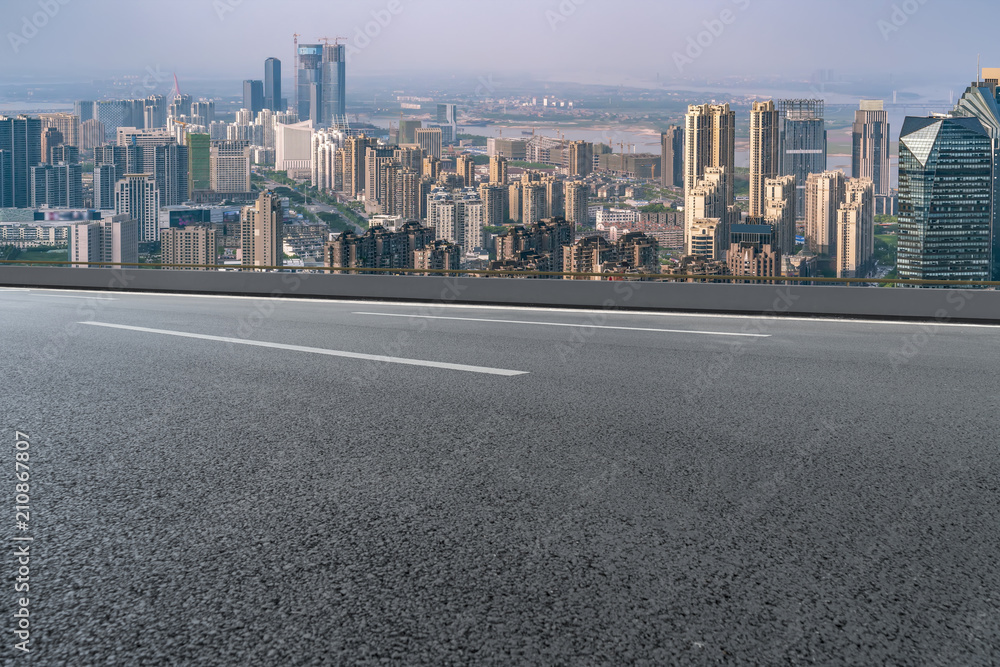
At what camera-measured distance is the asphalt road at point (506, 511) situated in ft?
9.16

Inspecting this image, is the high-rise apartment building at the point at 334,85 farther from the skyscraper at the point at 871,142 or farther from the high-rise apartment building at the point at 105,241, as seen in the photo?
the skyscraper at the point at 871,142

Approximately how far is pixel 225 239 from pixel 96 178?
26.2 ft

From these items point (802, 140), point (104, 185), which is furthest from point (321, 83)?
point (802, 140)

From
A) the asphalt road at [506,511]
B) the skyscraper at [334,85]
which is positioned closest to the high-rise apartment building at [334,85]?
the skyscraper at [334,85]

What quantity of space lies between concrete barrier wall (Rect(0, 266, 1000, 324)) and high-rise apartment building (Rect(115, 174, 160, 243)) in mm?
1512

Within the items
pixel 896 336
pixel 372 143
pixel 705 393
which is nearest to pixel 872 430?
pixel 705 393

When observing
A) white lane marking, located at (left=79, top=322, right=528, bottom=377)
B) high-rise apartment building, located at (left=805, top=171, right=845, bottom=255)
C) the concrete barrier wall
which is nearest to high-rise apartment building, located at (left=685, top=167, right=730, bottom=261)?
the concrete barrier wall

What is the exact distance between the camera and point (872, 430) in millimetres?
5852

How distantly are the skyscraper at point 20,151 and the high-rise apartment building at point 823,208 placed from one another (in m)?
22.3

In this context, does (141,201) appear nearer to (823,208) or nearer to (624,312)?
(624,312)

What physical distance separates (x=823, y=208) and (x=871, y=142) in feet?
21.5

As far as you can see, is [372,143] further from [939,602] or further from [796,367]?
[939,602]

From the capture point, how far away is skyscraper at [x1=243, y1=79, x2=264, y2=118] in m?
32.5

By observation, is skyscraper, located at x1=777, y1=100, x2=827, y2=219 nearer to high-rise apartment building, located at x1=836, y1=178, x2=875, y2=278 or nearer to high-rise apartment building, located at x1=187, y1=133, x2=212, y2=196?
high-rise apartment building, located at x1=836, y1=178, x2=875, y2=278
